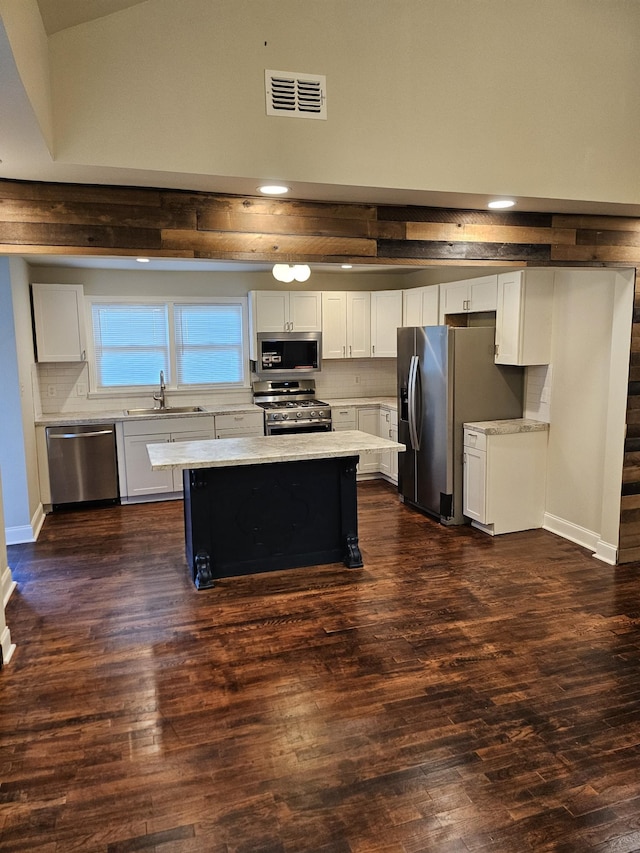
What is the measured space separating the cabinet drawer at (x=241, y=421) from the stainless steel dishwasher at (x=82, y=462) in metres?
1.12

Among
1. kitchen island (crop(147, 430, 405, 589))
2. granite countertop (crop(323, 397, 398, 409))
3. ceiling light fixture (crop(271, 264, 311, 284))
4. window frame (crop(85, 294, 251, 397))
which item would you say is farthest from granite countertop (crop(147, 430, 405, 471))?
window frame (crop(85, 294, 251, 397))

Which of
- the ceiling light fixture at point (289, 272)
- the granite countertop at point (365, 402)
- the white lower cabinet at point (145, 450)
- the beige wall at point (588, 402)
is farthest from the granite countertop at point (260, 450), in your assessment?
the granite countertop at point (365, 402)

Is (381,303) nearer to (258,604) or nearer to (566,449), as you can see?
(566,449)

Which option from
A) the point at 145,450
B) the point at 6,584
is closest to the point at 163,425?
the point at 145,450

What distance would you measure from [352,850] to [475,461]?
352cm

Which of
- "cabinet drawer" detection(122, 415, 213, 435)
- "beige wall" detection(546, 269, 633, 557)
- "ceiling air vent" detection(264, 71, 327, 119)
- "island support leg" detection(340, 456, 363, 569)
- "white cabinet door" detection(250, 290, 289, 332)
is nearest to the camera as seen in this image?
"ceiling air vent" detection(264, 71, 327, 119)

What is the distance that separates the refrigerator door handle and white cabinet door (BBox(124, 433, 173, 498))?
8.31 feet

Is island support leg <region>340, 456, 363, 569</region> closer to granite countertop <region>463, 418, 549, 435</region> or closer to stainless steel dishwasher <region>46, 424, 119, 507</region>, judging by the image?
granite countertop <region>463, 418, 549, 435</region>

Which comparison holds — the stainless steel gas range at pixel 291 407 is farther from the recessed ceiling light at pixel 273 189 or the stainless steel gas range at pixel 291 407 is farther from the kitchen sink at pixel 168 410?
the recessed ceiling light at pixel 273 189

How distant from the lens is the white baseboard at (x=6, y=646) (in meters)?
3.15

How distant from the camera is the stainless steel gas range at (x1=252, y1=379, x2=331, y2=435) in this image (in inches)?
255

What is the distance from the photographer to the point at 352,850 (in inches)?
77.4

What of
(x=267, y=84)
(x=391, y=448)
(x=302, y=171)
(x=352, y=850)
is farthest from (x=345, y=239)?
(x=352, y=850)

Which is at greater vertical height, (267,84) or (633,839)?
(267,84)
